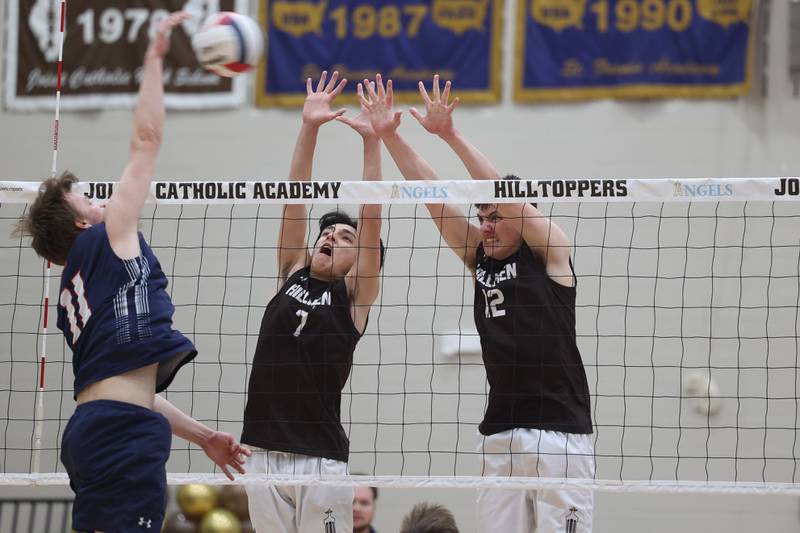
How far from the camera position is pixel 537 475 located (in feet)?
16.6

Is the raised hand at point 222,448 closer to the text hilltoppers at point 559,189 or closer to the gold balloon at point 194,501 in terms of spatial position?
the text hilltoppers at point 559,189

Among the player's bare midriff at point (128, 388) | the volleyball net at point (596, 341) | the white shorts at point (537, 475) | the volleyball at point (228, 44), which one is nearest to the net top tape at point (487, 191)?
the volleyball at point (228, 44)

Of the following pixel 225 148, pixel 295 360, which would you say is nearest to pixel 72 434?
pixel 295 360

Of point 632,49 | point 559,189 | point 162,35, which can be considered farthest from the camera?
point 632,49

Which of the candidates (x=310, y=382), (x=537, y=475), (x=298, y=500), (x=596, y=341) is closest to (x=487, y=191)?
(x=310, y=382)

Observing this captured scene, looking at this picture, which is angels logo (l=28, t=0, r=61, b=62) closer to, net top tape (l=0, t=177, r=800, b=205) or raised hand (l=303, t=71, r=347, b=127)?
net top tape (l=0, t=177, r=800, b=205)

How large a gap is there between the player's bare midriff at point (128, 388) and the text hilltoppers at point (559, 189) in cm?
216

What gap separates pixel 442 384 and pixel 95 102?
14.3 feet

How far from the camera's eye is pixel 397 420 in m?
9.24

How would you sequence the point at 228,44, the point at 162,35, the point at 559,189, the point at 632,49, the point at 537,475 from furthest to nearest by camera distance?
the point at 632,49, the point at 559,189, the point at 537,475, the point at 228,44, the point at 162,35

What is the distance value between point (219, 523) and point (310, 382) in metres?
3.66

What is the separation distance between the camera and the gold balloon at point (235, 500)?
348 inches

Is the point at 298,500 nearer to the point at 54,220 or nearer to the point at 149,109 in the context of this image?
the point at 54,220

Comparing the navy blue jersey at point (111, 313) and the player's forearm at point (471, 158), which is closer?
the navy blue jersey at point (111, 313)
